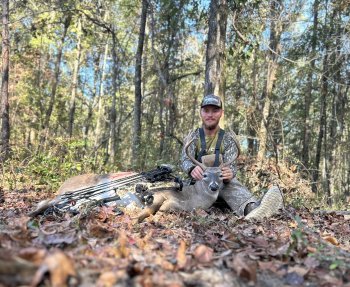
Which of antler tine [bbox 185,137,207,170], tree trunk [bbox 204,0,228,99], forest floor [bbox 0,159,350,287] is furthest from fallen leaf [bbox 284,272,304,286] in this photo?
tree trunk [bbox 204,0,228,99]

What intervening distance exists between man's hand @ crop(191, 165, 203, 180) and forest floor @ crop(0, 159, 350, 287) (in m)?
1.86

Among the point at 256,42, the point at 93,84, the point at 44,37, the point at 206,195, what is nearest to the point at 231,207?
the point at 206,195

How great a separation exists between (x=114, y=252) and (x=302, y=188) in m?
8.00

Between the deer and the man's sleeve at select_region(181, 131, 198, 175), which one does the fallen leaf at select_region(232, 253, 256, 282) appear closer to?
the deer

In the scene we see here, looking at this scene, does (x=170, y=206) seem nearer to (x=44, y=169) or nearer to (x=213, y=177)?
(x=213, y=177)

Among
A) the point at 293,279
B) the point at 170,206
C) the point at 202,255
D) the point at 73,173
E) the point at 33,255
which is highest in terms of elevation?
the point at 33,255

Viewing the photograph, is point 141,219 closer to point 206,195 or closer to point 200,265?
point 206,195

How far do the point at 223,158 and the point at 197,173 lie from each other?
1.89 feet

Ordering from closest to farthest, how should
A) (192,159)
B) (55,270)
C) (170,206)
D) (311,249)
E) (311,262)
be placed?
(55,270)
(311,262)
(311,249)
(170,206)
(192,159)

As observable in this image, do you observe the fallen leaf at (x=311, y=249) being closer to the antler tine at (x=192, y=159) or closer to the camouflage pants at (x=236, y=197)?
the camouflage pants at (x=236, y=197)

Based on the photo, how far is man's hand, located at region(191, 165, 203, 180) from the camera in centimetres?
653

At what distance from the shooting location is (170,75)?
19.4 meters

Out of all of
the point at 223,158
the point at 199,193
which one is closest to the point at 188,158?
the point at 223,158

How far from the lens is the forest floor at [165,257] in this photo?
78.4 inches
